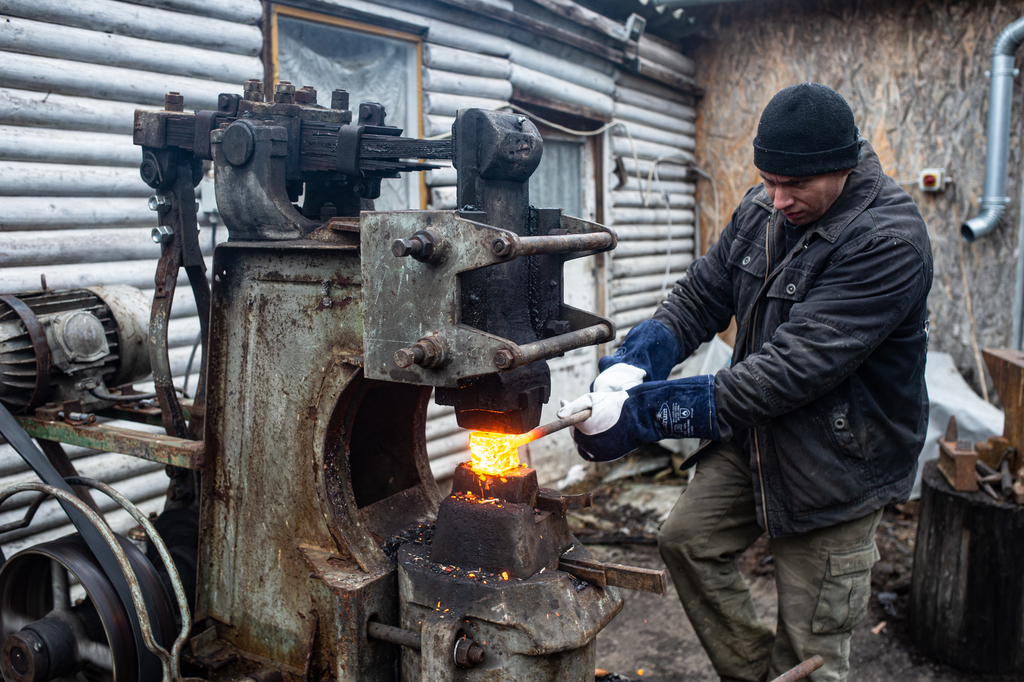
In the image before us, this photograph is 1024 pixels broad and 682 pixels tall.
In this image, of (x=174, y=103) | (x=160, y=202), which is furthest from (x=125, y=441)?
(x=174, y=103)

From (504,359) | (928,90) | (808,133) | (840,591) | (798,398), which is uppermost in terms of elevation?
(928,90)

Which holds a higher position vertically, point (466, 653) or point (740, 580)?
point (466, 653)

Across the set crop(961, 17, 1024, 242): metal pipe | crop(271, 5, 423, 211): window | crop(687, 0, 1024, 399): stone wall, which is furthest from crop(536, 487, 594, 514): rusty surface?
crop(687, 0, 1024, 399): stone wall

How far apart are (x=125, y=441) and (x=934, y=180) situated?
6.91 metres

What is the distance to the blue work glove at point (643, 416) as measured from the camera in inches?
93.2

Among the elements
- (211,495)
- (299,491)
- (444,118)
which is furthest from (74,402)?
(444,118)

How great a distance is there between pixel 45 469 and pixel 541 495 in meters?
1.61

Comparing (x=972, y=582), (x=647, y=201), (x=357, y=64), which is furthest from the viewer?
(x=647, y=201)

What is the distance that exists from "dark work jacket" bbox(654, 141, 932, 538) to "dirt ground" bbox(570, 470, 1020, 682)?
40.1 inches

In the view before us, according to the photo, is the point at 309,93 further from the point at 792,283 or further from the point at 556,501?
the point at 792,283

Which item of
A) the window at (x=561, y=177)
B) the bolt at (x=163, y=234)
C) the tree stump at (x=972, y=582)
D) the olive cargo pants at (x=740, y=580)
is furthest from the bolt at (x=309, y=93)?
the window at (x=561, y=177)

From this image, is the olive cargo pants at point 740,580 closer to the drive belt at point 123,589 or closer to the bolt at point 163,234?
the drive belt at point 123,589

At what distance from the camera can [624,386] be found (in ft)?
8.40

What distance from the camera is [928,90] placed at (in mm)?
7164
